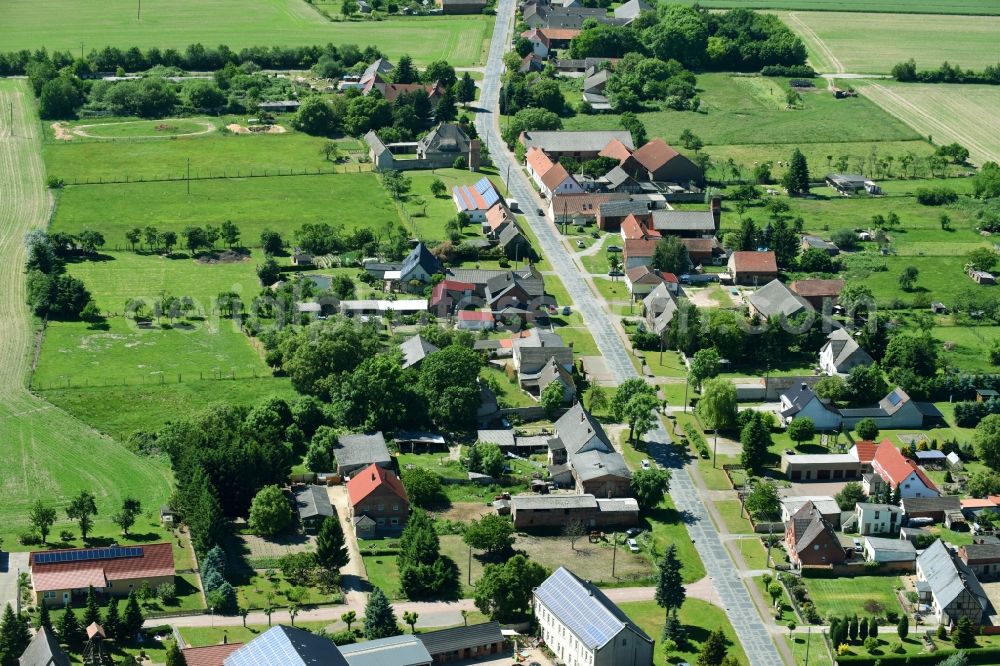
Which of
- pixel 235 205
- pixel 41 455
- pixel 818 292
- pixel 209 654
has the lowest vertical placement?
pixel 235 205

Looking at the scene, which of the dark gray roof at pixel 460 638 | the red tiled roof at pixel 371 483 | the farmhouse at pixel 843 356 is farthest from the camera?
the farmhouse at pixel 843 356

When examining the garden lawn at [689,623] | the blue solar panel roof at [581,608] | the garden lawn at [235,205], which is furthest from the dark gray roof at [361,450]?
the garden lawn at [235,205]

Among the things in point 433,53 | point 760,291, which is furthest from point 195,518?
point 433,53

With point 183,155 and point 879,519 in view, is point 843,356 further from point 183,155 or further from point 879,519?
point 183,155

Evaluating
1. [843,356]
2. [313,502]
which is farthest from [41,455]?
[843,356]

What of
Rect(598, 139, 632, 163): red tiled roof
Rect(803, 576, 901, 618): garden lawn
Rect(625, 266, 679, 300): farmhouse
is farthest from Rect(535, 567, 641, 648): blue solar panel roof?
Rect(598, 139, 632, 163): red tiled roof

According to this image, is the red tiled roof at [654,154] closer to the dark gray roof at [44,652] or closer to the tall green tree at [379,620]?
the tall green tree at [379,620]
